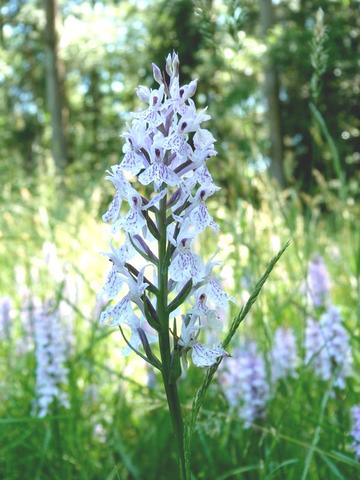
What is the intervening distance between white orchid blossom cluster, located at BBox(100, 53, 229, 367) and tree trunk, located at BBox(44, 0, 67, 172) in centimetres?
1207

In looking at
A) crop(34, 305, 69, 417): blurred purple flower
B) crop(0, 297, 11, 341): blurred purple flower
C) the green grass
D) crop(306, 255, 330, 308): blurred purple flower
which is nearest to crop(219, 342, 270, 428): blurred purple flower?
the green grass

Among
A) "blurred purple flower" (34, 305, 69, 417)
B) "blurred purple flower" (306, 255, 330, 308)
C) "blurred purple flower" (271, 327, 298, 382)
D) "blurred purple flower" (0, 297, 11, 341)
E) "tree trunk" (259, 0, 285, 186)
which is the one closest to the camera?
"blurred purple flower" (34, 305, 69, 417)

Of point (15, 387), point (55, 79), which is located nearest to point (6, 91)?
point (55, 79)

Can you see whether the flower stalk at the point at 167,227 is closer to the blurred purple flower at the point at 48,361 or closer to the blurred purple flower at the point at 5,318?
the blurred purple flower at the point at 48,361

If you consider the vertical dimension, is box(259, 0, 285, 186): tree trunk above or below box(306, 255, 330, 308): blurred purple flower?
above

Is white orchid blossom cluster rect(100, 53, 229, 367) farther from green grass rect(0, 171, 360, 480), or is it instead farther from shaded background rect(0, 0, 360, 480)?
green grass rect(0, 171, 360, 480)

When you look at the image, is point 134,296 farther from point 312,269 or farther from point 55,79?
point 55,79

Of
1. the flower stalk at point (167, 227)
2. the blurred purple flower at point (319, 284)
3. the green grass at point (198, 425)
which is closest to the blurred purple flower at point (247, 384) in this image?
the green grass at point (198, 425)

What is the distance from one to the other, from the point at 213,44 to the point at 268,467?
4.35 feet

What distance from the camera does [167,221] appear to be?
53.4 inches

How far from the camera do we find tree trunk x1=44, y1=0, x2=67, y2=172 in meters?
13.7

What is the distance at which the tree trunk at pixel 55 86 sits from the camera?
13.7 meters

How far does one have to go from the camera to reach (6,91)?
23375 millimetres

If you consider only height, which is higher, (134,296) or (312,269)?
(312,269)
